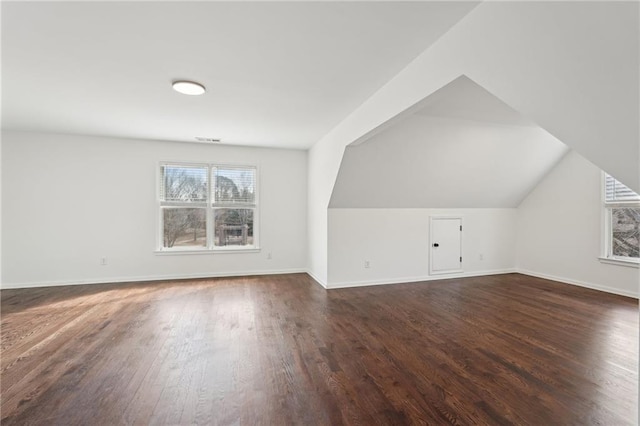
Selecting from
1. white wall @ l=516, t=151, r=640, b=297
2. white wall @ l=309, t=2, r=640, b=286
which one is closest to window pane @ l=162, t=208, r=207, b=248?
white wall @ l=309, t=2, r=640, b=286

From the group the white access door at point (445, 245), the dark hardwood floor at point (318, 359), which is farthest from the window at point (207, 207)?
the white access door at point (445, 245)

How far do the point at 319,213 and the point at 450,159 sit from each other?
2.22m

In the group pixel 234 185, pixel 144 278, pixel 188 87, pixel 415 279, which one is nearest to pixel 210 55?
pixel 188 87

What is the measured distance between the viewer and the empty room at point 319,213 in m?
1.68

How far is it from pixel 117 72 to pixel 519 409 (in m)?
3.93

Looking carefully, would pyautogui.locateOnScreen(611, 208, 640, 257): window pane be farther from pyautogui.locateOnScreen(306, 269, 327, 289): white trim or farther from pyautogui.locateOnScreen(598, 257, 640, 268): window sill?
pyautogui.locateOnScreen(306, 269, 327, 289): white trim

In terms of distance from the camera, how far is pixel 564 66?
1395 mm

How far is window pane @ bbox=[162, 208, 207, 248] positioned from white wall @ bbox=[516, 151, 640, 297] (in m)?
6.24

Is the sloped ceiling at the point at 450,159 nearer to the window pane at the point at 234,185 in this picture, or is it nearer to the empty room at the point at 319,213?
the empty room at the point at 319,213

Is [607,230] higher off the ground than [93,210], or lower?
lower

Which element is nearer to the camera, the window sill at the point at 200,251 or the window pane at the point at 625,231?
the window pane at the point at 625,231

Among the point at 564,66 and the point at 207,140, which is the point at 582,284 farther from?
the point at 207,140

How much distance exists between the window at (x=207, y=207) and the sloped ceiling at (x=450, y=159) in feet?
6.40

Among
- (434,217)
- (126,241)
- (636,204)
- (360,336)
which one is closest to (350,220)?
(434,217)
